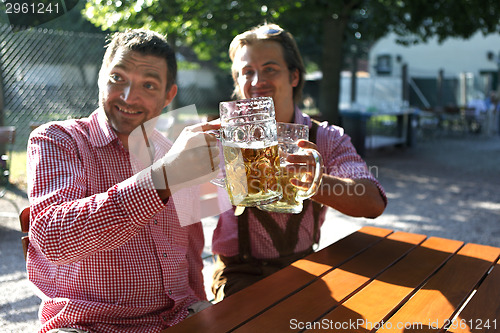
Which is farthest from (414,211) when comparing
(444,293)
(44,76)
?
(44,76)

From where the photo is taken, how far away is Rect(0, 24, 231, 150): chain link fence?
6.88 meters

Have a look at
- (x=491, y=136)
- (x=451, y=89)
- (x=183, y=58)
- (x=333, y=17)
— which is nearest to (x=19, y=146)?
(x=333, y=17)

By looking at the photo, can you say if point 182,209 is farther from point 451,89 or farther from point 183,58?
point 183,58

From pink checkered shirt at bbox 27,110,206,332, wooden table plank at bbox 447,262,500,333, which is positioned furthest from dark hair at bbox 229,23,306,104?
wooden table plank at bbox 447,262,500,333

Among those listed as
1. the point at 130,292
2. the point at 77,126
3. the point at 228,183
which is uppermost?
the point at 77,126

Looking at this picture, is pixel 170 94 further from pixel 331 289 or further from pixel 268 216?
pixel 331 289

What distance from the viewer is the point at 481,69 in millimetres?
23734

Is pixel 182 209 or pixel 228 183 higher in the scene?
pixel 228 183

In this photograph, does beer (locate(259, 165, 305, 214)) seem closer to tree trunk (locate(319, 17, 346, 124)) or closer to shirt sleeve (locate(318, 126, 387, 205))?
shirt sleeve (locate(318, 126, 387, 205))

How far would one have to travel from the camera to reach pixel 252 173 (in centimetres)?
122

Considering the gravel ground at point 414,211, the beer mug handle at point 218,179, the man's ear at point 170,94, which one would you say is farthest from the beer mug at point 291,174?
the gravel ground at point 414,211

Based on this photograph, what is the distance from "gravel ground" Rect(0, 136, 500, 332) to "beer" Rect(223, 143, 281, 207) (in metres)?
2.11

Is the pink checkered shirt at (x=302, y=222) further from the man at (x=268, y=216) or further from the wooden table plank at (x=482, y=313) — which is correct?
the wooden table plank at (x=482, y=313)

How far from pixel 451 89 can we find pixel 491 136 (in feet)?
17.2
